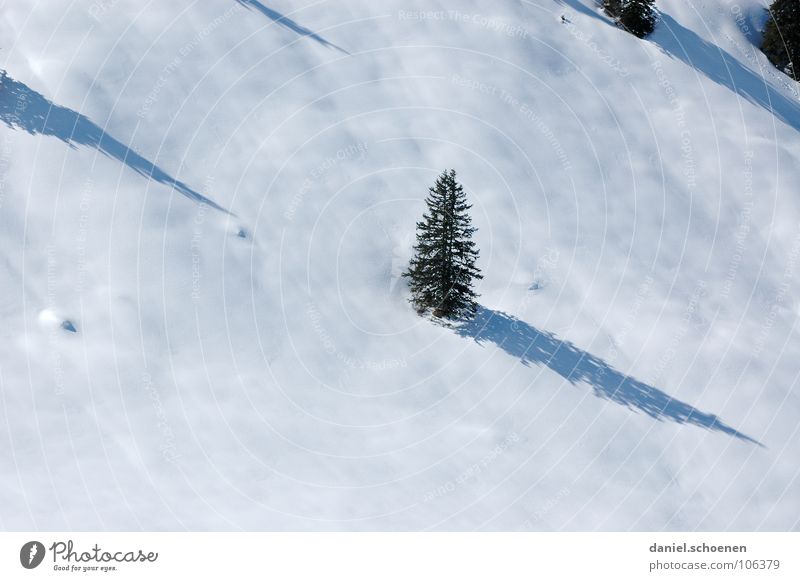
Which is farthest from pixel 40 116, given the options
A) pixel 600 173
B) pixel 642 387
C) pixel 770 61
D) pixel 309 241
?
pixel 770 61

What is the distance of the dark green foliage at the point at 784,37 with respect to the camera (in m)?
49.1

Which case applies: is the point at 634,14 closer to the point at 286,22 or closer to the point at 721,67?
the point at 721,67

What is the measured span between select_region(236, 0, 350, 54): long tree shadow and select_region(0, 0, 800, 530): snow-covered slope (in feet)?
0.47

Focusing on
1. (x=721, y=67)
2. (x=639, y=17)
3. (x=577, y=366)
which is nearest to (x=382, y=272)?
(x=577, y=366)

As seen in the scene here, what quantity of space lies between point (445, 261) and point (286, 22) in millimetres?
18677

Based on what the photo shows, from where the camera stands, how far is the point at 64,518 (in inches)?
1741

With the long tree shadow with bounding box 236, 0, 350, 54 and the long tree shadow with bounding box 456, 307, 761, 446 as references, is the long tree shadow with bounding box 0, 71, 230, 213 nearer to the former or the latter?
the long tree shadow with bounding box 236, 0, 350, 54

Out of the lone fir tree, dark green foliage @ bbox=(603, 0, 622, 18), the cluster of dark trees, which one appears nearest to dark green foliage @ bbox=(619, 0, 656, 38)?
the cluster of dark trees

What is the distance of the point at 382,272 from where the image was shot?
155 feet

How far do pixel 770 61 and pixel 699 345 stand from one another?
1831 cm

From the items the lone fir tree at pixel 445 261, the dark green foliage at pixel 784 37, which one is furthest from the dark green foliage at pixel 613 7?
the lone fir tree at pixel 445 261

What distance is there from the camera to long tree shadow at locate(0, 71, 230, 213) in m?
47.4

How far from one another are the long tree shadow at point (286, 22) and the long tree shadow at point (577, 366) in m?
17.9

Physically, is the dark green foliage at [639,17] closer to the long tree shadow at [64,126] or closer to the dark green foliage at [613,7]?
the dark green foliage at [613,7]
